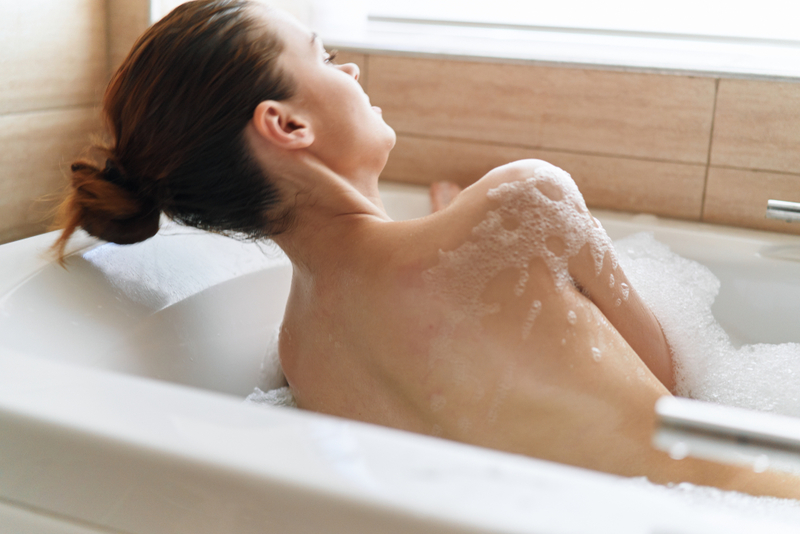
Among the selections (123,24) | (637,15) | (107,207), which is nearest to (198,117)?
(107,207)

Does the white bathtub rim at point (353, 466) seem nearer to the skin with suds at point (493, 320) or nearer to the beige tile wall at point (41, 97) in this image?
the skin with suds at point (493, 320)

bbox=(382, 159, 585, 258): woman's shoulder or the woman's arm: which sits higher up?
bbox=(382, 159, 585, 258): woman's shoulder

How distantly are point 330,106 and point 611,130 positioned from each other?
30.8 inches

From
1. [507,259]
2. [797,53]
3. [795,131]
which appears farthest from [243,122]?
[797,53]

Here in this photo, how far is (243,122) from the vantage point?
0.86m

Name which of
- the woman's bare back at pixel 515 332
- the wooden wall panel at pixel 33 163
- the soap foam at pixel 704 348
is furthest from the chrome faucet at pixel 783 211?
the wooden wall panel at pixel 33 163

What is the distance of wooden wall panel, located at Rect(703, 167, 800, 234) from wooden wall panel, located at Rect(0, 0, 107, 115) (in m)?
1.25

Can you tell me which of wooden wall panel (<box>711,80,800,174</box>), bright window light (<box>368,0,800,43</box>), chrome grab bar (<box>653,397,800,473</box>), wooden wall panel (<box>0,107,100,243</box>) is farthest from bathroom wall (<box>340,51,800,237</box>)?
chrome grab bar (<box>653,397,800,473</box>)

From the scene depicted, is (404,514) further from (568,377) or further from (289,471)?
(568,377)

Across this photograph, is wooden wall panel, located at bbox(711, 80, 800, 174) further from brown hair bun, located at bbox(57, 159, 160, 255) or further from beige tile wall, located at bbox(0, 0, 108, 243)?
beige tile wall, located at bbox(0, 0, 108, 243)

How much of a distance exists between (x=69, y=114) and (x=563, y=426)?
107 centimetres

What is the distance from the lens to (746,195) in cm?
143

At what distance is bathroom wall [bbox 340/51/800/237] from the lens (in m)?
1.40

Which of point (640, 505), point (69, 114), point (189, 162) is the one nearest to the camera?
point (640, 505)
